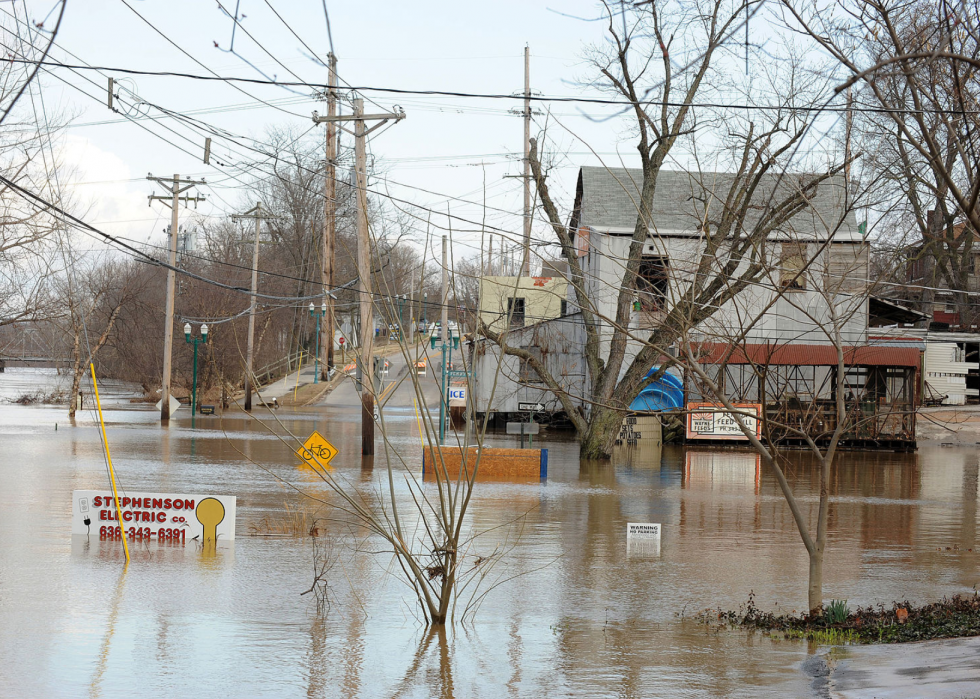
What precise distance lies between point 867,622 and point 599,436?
1856 cm

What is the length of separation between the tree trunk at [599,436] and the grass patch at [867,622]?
17.5 m

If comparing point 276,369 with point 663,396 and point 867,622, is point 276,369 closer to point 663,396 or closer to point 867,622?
point 663,396

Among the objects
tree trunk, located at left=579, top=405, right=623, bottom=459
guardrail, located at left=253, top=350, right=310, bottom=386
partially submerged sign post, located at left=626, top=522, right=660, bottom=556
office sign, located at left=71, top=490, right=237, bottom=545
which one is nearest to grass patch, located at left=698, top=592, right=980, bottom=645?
partially submerged sign post, located at left=626, top=522, right=660, bottom=556

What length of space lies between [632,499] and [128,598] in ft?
38.1

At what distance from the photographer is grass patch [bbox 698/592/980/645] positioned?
863 centimetres

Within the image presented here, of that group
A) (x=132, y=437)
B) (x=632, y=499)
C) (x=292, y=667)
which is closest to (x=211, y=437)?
(x=132, y=437)

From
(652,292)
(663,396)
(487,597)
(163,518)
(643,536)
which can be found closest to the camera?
(487,597)

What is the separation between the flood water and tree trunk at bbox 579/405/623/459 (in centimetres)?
516

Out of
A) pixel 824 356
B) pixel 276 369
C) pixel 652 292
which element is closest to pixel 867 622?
pixel 652 292

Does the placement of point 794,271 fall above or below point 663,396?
above

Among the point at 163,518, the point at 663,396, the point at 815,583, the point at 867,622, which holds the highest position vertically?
→ the point at 663,396

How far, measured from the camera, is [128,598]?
9.88 m

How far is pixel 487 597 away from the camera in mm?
10570

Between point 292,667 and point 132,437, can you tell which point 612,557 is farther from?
point 132,437
